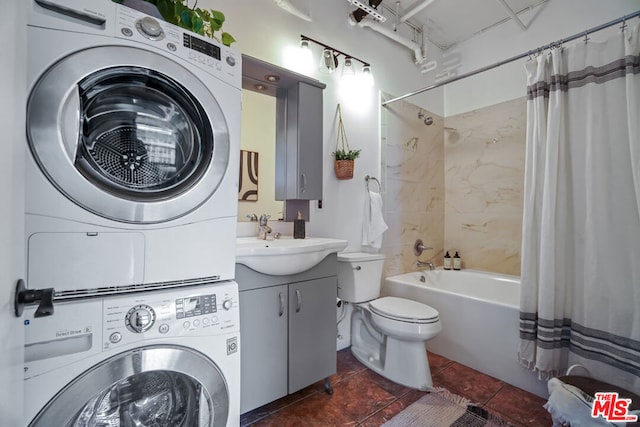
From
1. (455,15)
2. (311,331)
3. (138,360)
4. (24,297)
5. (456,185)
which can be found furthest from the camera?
(456,185)

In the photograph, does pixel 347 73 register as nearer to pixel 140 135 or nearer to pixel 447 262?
pixel 140 135

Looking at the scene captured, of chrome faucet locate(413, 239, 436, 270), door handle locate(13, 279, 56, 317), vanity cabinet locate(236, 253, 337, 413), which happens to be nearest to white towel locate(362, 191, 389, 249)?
chrome faucet locate(413, 239, 436, 270)

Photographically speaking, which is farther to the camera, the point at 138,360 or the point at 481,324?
the point at 481,324

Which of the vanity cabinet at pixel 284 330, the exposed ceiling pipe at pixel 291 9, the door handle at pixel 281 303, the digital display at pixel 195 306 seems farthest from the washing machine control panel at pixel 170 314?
the exposed ceiling pipe at pixel 291 9

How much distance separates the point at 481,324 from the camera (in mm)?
1959

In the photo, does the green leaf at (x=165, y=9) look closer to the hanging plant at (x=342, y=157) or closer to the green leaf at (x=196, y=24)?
the green leaf at (x=196, y=24)

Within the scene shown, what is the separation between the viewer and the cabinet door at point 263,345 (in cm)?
131

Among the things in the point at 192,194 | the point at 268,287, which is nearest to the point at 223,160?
the point at 192,194

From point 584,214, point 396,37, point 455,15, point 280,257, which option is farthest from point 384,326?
point 455,15

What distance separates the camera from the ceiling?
245cm

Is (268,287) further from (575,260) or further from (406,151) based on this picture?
(406,151)

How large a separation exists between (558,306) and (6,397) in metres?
2.22

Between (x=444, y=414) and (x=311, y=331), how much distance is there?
0.86 metres

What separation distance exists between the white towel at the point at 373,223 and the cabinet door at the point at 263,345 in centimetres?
109
